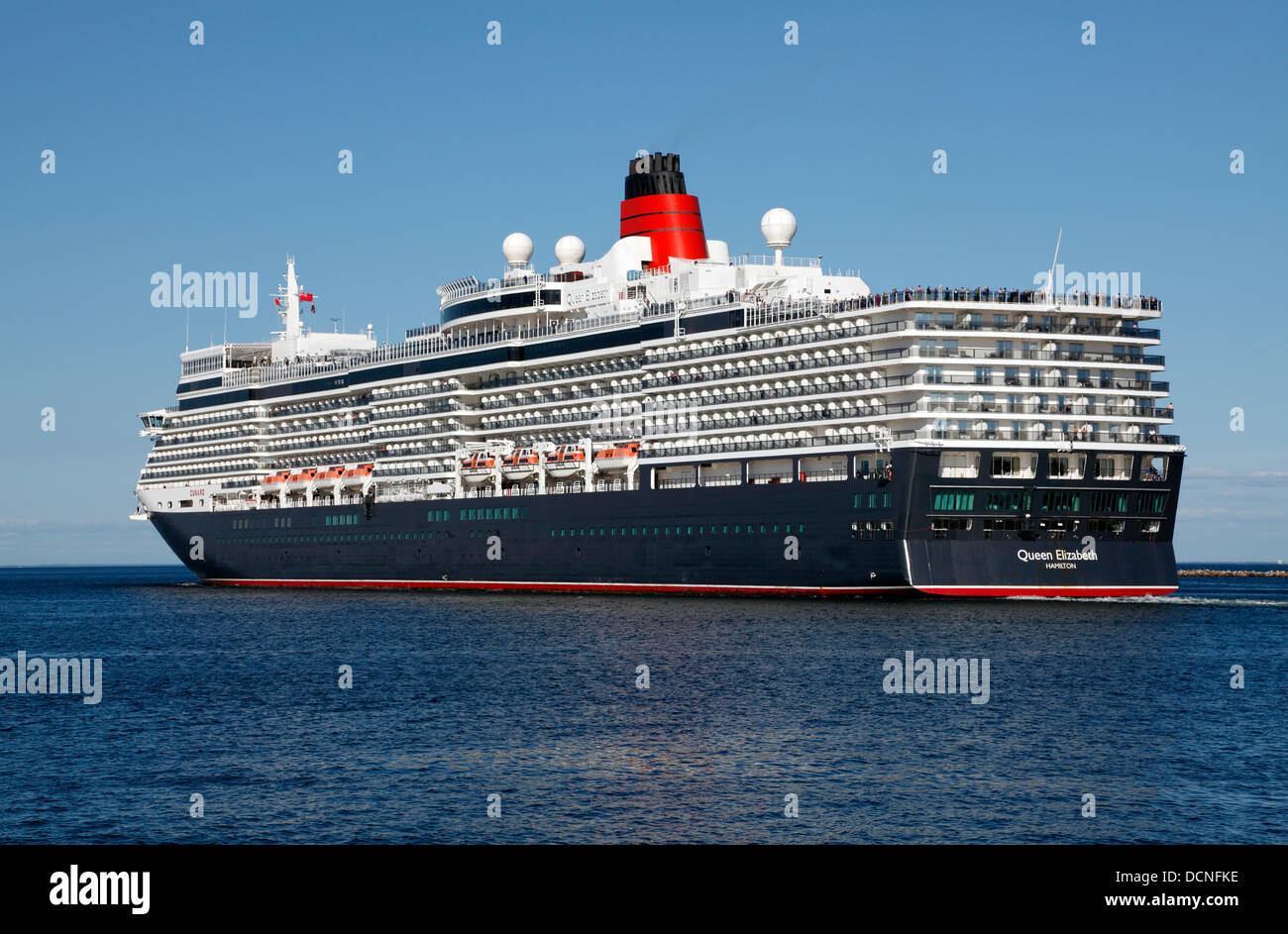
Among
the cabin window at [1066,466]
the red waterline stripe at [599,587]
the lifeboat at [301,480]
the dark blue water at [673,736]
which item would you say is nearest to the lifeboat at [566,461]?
the red waterline stripe at [599,587]

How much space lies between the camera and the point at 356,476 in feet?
355

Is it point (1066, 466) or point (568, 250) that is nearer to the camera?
point (1066, 466)

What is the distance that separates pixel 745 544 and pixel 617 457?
46.2 ft

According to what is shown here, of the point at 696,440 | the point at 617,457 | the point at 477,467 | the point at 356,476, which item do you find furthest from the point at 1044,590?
the point at 356,476

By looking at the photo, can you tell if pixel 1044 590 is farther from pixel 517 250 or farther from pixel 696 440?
pixel 517 250

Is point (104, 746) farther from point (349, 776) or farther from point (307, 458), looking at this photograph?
point (307, 458)

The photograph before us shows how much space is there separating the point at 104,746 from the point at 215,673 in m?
15.3

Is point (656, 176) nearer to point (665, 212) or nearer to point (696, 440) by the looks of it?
point (665, 212)

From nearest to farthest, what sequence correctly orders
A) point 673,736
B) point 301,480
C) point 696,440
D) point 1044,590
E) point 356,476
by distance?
point 673,736 < point 1044,590 < point 696,440 < point 356,476 < point 301,480

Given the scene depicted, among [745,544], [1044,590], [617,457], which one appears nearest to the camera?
[1044,590]

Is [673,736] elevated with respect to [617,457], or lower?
lower

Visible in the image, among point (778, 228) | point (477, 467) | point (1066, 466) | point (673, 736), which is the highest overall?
point (778, 228)

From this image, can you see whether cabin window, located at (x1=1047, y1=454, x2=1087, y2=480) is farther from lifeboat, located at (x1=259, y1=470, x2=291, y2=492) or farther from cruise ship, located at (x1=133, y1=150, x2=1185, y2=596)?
lifeboat, located at (x1=259, y1=470, x2=291, y2=492)
